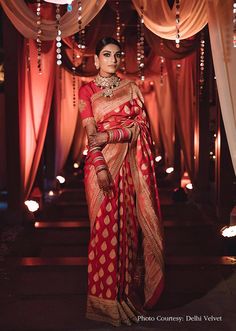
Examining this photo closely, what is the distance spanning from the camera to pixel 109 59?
2930 millimetres

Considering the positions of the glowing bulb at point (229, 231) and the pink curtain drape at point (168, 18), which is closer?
the pink curtain drape at point (168, 18)

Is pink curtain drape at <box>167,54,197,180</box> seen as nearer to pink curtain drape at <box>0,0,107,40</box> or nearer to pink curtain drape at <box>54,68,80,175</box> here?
pink curtain drape at <box>54,68,80,175</box>

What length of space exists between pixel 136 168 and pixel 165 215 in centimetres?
367

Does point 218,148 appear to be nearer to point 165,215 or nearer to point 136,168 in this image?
point 165,215

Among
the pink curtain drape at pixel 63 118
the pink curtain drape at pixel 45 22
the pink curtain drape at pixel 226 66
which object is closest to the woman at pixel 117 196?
the pink curtain drape at pixel 45 22

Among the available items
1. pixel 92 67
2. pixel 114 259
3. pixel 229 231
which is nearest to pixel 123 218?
pixel 114 259

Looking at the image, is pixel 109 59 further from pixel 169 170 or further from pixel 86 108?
pixel 169 170

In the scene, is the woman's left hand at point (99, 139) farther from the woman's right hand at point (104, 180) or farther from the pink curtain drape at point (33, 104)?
the pink curtain drape at point (33, 104)

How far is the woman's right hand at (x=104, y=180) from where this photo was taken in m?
2.86

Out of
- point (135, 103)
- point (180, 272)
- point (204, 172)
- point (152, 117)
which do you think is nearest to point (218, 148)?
point (204, 172)

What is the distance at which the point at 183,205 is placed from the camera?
280 inches

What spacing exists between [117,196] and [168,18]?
128 cm

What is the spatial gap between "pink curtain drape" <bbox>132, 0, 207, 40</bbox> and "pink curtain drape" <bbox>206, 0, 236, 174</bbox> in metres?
0.25

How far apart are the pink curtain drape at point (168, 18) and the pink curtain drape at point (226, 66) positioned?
255 mm
